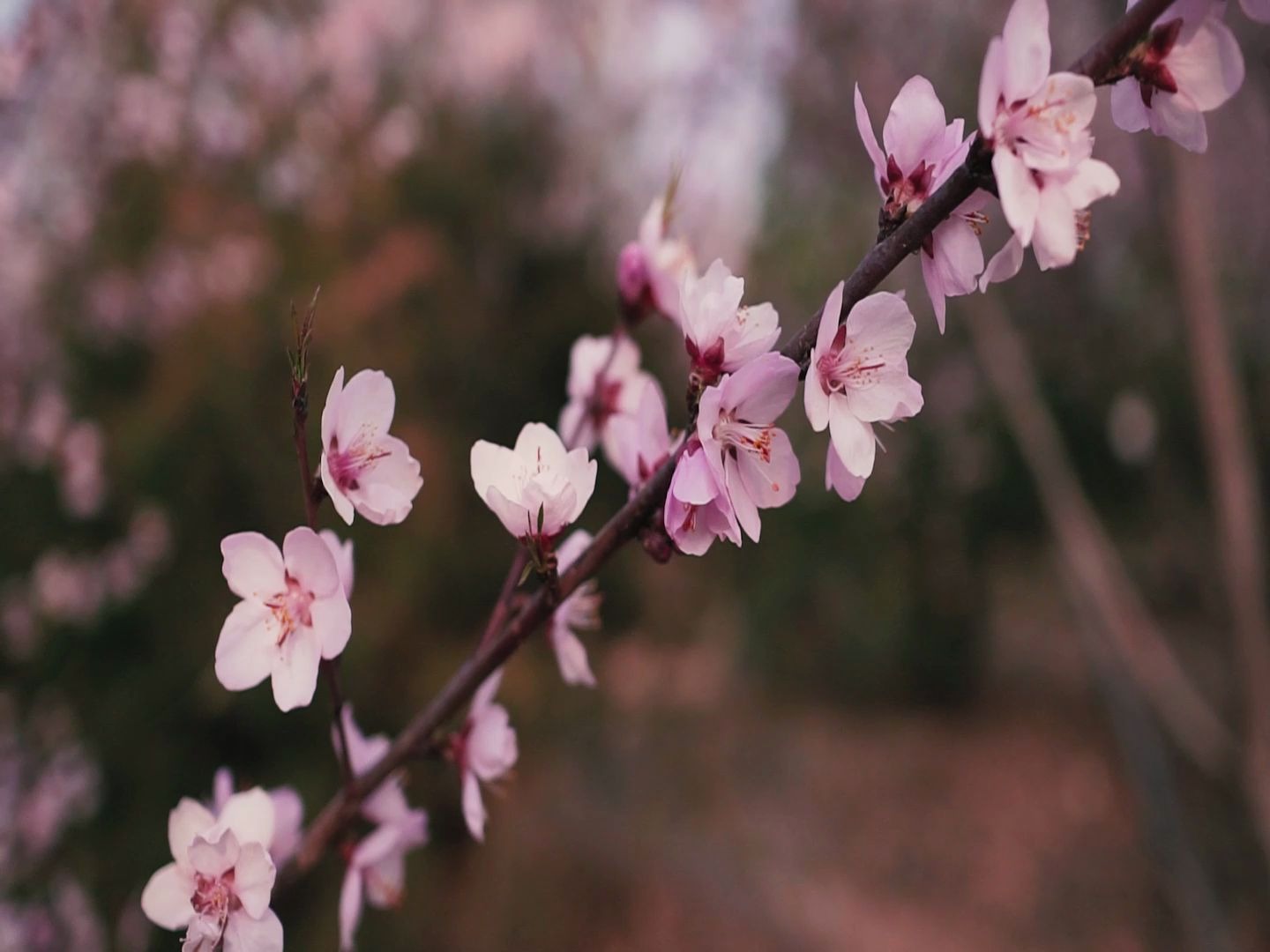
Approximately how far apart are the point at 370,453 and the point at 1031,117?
0.82ft

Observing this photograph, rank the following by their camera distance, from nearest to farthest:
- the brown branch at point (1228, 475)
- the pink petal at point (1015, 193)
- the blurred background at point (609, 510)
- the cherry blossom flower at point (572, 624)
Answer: the pink petal at point (1015, 193), the cherry blossom flower at point (572, 624), the brown branch at point (1228, 475), the blurred background at point (609, 510)

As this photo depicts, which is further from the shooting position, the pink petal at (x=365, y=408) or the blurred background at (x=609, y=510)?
the blurred background at (x=609, y=510)

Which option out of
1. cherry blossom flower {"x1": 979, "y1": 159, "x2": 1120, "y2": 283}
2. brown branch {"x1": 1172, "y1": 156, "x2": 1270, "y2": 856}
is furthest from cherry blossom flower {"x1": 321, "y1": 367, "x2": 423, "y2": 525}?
brown branch {"x1": 1172, "y1": 156, "x2": 1270, "y2": 856}

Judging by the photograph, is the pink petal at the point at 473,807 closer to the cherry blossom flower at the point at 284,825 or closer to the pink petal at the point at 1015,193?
the cherry blossom flower at the point at 284,825

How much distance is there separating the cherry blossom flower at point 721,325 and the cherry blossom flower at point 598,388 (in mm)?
117

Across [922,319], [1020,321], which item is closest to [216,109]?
[922,319]

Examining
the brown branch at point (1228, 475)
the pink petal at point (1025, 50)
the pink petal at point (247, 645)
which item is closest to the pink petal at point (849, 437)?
the pink petal at point (1025, 50)

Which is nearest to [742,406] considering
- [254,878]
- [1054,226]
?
[1054,226]

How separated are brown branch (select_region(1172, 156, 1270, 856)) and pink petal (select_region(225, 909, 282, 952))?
1270 mm

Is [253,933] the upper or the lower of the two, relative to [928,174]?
lower

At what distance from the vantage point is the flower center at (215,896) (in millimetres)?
266

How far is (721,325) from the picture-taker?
10.8 inches

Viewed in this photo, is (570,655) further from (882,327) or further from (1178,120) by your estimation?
(1178,120)

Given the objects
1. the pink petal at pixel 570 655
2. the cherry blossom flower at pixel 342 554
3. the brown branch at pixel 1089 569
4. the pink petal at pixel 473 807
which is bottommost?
the brown branch at pixel 1089 569
